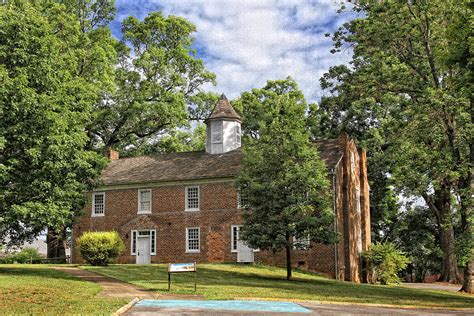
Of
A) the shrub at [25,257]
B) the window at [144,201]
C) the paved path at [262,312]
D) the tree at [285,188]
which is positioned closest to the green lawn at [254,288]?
the paved path at [262,312]

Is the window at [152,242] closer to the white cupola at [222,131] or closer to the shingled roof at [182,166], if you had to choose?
the shingled roof at [182,166]

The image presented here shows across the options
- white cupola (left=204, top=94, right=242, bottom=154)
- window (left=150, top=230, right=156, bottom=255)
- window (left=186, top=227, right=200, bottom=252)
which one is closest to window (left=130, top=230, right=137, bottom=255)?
window (left=150, top=230, right=156, bottom=255)

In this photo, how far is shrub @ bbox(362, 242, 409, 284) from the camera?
32344mm

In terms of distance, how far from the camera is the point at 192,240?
35.4 m

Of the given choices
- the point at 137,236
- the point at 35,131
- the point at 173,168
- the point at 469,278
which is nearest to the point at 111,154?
the point at 173,168

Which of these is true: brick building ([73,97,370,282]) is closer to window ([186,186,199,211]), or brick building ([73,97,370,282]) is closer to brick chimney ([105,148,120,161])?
window ([186,186,199,211])

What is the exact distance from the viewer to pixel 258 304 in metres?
15.5

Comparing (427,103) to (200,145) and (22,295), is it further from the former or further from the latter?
Result: (200,145)

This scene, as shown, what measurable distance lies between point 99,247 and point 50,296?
42.2ft

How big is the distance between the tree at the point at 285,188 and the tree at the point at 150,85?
17.1 meters

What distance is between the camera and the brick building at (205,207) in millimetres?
32844

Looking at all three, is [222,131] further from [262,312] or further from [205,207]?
[262,312]

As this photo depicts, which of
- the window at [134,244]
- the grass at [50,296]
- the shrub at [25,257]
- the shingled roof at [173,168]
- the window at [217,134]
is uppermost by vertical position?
the window at [217,134]

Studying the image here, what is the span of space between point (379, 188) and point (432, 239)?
40.1 ft
